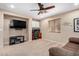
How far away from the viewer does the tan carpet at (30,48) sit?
1437 millimetres

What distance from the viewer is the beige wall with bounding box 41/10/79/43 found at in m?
1.46

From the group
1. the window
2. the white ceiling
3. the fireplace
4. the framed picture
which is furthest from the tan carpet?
the white ceiling

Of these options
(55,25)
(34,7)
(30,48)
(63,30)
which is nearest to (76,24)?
(63,30)

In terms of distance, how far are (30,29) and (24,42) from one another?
267mm

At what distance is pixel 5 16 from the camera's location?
1465 millimetres

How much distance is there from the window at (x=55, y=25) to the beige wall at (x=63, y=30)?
0.06m

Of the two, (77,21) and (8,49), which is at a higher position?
(77,21)

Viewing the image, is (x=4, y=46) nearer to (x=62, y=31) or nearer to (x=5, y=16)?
(x=5, y=16)

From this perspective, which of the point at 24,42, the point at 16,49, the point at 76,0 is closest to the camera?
the point at 76,0

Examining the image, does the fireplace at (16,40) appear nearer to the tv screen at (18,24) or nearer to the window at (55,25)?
the tv screen at (18,24)

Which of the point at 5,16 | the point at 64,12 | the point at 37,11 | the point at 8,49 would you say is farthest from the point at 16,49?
the point at 64,12

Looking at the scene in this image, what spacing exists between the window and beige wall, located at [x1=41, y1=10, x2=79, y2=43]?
56mm

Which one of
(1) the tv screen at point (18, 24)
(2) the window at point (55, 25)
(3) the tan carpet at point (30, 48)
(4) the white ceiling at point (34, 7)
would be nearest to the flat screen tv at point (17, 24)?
(1) the tv screen at point (18, 24)

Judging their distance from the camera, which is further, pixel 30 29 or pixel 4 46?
pixel 30 29
